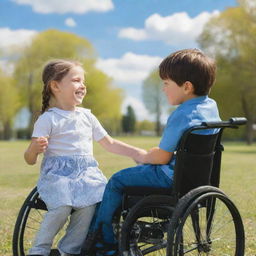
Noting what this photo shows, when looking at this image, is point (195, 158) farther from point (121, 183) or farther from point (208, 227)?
point (208, 227)

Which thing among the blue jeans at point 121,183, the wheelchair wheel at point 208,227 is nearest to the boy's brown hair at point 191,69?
the blue jeans at point 121,183

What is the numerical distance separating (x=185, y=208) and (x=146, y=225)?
0.41m

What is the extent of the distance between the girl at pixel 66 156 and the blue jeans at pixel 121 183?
0.27 m

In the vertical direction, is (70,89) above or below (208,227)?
above

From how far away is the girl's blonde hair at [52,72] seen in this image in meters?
3.60

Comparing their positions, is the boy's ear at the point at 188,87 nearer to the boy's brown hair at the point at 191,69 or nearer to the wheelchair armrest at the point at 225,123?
the boy's brown hair at the point at 191,69

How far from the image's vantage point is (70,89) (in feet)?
11.8

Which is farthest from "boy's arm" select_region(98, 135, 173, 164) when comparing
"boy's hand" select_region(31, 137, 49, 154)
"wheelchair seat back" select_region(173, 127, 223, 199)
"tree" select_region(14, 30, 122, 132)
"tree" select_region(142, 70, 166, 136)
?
"tree" select_region(142, 70, 166, 136)

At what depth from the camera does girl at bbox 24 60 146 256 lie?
132 inches

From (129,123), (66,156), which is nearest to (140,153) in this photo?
(66,156)

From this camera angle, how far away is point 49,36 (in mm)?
49750

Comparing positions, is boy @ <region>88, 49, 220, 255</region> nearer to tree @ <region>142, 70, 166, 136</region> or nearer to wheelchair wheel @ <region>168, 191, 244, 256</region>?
wheelchair wheel @ <region>168, 191, 244, 256</region>

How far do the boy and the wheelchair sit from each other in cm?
6

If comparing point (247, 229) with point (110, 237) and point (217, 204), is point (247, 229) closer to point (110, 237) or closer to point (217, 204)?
point (217, 204)
